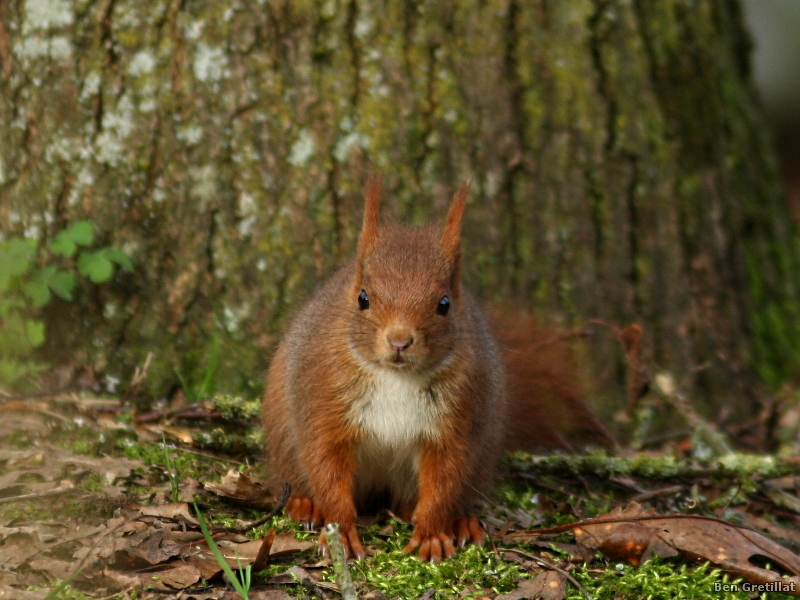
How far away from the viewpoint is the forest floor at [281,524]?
210 cm

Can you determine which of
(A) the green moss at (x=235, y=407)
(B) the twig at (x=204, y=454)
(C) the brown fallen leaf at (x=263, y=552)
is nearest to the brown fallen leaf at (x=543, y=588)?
(C) the brown fallen leaf at (x=263, y=552)

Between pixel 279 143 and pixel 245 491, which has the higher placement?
pixel 279 143

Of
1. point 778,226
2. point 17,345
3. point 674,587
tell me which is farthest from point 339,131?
point 778,226

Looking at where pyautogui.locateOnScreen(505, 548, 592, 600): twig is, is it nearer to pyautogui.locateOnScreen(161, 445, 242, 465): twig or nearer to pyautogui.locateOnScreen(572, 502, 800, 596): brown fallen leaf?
pyautogui.locateOnScreen(572, 502, 800, 596): brown fallen leaf

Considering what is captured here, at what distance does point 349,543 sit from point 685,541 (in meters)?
0.84

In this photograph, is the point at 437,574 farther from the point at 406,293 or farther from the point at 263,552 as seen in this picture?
the point at 406,293

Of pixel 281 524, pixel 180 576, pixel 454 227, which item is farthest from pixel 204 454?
pixel 454 227

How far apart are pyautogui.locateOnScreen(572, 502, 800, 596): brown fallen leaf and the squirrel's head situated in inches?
24.4

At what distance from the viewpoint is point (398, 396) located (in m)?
2.41

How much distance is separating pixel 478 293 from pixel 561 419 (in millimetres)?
545

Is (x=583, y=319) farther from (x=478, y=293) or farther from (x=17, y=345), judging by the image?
(x=17, y=345)

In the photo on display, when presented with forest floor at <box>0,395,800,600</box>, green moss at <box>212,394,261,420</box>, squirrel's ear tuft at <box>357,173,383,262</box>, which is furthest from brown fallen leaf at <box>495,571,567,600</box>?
green moss at <box>212,394,261,420</box>

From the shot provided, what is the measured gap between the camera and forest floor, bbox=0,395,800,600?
2098 mm

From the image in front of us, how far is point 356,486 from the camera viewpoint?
2592mm
